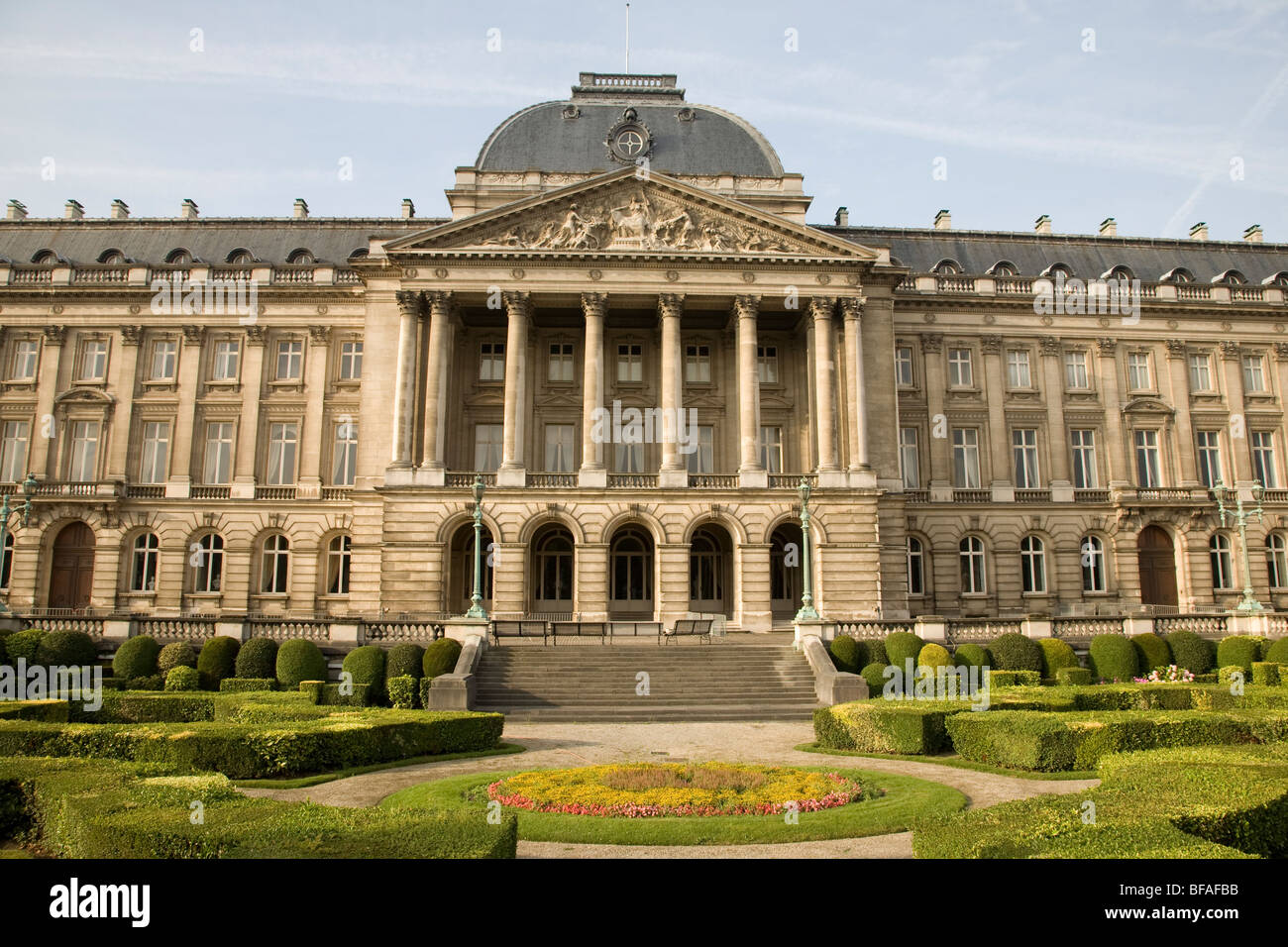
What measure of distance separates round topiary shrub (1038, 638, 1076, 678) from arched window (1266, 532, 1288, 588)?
25874mm

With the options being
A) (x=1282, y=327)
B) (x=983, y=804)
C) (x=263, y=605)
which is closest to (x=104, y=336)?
(x=263, y=605)

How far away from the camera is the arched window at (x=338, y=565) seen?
47.3m

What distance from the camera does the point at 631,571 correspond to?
151 ft

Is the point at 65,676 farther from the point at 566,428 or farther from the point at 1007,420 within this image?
the point at 1007,420

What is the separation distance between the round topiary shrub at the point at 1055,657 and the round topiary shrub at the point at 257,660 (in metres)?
25.6

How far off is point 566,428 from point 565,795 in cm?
3357

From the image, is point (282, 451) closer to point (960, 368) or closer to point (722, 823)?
point (960, 368)

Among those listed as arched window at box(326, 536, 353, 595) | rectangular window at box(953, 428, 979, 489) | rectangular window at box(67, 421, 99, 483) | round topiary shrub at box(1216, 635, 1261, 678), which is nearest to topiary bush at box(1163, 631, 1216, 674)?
round topiary shrub at box(1216, 635, 1261, 678)

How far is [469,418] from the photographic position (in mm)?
47188

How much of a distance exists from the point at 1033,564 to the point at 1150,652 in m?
17.2

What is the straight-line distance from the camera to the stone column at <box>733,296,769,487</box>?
4247 cm

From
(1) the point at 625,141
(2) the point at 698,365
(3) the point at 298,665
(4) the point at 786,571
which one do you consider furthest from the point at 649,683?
(1) the point at 625,141
